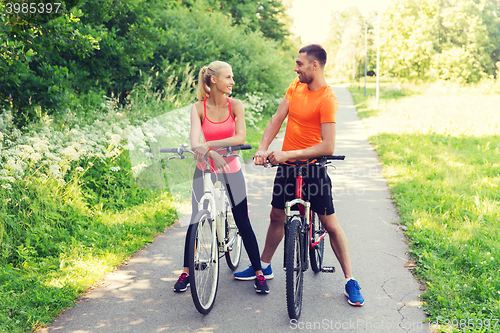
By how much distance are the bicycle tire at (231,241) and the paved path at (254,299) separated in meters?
0.12

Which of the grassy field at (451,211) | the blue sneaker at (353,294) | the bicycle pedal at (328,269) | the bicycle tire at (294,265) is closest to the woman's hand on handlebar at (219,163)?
the bicycle tire at (294,265)

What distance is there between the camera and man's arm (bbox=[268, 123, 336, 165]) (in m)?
3.32

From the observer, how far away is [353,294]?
365 centimetres

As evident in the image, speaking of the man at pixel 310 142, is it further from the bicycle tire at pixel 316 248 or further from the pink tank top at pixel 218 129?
the pink tank top at pixel 218 129

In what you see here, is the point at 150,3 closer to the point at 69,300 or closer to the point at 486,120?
the point at 69,300

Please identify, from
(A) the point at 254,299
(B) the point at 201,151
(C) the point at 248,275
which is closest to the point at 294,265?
(A) the point at 254,299

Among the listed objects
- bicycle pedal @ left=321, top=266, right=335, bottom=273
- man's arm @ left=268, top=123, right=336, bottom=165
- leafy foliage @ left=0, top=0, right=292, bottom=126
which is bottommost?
bicycle pedal @ left=321, top=266, right=335, bottom=273

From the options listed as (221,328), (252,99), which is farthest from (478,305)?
(252,99)

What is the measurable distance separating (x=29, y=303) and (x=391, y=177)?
672cm

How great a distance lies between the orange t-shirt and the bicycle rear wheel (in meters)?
0.95

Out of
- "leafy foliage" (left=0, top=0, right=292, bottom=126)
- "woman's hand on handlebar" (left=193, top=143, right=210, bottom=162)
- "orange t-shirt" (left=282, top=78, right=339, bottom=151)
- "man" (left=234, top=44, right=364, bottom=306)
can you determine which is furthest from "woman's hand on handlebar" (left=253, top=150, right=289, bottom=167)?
"leafy foliage" (left=0, top=0, right=292, bottom=126)

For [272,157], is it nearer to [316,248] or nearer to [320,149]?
[320,149]

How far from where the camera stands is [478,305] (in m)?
3.41

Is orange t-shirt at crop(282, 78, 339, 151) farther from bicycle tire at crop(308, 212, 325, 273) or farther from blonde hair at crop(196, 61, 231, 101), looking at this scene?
bicycle tire at crop(308, 212, 325, 273)
